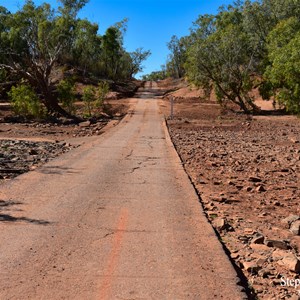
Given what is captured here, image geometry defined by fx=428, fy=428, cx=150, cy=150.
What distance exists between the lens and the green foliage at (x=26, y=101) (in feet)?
99.1

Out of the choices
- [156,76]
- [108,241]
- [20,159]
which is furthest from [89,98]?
[156,76]

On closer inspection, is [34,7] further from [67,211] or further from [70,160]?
[67,211]

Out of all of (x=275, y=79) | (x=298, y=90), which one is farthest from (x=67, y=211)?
(x=275, y=79)

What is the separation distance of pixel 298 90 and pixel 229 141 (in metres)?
6.29

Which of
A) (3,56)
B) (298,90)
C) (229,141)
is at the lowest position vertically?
(229,141)

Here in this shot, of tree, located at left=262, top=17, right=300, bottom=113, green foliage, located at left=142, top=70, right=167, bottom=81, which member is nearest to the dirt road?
tree, located at left=262, top=17, right=300, bottom=113

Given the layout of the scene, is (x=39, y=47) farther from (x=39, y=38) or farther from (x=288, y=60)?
(x=288, y=60)

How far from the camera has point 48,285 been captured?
4258 mm

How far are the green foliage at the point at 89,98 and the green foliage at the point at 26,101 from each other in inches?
186

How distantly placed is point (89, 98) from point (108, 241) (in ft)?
98.9

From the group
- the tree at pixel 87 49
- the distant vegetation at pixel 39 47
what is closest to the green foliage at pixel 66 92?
the distant vegetation at pixel 39 47

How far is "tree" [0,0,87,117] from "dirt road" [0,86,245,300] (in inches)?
954

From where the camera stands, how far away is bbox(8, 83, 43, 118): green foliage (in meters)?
30.2

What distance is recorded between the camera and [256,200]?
28.7 ft
